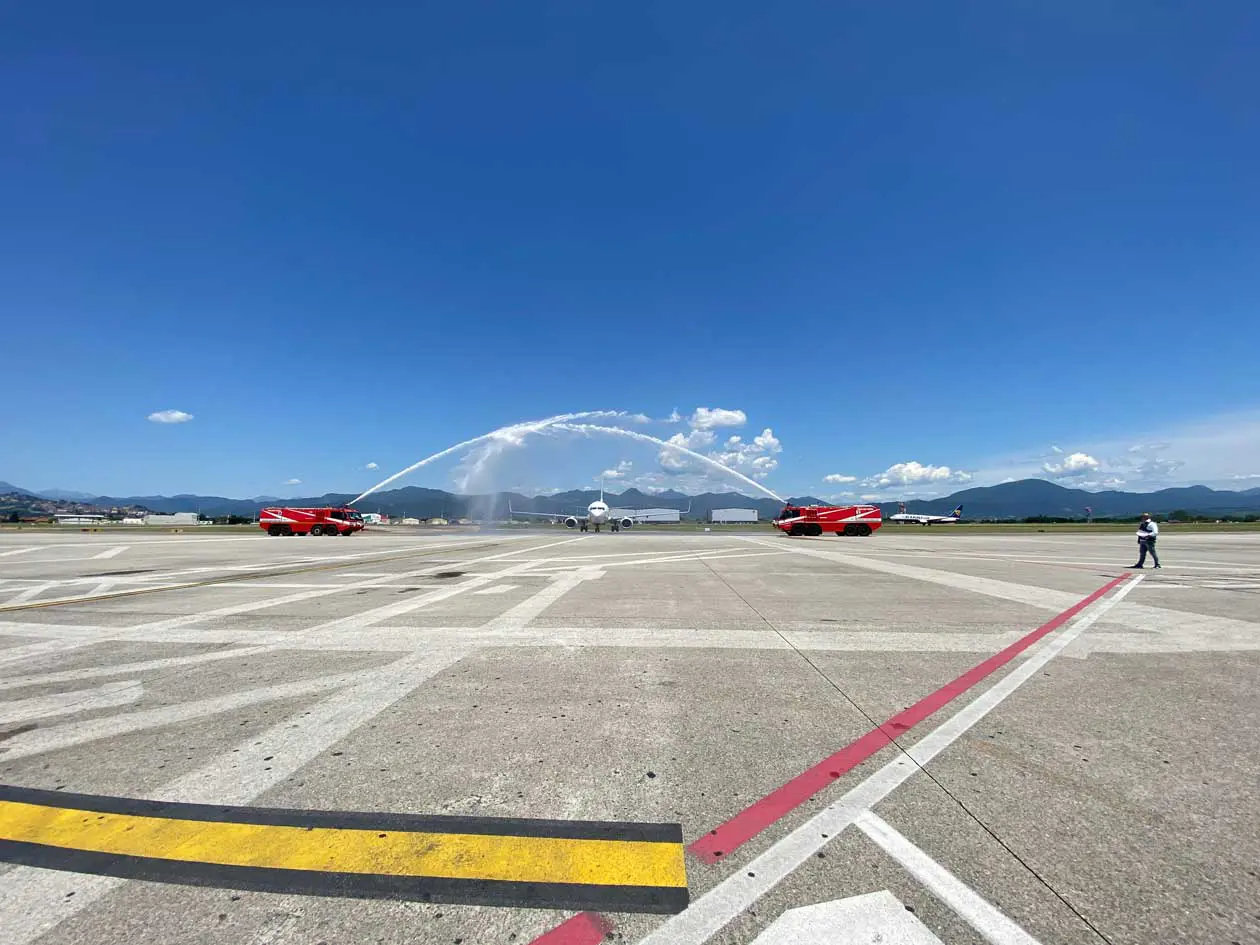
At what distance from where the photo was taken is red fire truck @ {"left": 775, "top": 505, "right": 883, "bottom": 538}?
45.9 metres

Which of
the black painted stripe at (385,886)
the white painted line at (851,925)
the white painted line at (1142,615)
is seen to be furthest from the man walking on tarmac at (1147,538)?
the black painted stripe at (385,886)

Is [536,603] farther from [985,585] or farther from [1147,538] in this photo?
[1147,538]

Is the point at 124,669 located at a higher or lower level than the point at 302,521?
lower

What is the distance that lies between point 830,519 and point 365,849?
1860 inches

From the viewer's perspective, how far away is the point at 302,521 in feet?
151

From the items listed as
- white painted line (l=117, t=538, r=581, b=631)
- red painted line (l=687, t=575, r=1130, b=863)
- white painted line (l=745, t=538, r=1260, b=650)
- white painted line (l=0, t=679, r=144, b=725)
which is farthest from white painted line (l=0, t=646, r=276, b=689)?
white painted line (l=745, t=538, r=1260, b=650)

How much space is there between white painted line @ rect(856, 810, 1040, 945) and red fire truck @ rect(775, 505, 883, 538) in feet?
146

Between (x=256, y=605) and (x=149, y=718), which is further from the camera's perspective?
(x=256, y=605)

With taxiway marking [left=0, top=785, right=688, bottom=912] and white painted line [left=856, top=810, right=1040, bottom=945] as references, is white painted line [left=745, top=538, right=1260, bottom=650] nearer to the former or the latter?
white painted line [left=856, top=810, right=1040, bottom=945]

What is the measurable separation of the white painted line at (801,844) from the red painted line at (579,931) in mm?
197

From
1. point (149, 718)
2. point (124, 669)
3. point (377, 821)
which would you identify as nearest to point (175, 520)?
point (124, 669)

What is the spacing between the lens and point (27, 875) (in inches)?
107

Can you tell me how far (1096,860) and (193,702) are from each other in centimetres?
681

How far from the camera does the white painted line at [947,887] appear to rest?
7.61 ft
